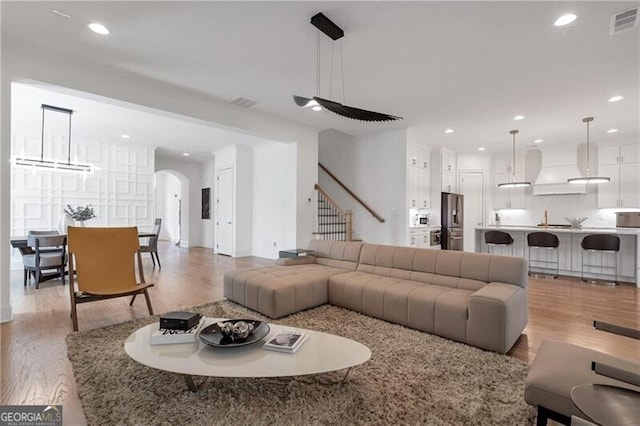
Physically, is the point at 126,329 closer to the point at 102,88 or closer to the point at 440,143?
the point at 102,88

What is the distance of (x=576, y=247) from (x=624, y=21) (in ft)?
14.8

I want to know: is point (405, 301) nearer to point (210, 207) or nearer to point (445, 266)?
point (445, 266)

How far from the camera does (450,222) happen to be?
7.63 m

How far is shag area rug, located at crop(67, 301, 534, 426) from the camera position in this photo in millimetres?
1684

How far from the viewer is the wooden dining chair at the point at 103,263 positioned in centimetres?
304

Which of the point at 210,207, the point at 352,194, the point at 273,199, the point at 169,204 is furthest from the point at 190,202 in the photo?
the point at 352,194

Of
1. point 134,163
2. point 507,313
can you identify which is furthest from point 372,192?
point 134,163

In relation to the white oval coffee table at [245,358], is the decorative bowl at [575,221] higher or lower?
higher

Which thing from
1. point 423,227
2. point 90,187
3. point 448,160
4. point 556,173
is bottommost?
point 423,227

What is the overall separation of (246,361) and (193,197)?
30.6 ft

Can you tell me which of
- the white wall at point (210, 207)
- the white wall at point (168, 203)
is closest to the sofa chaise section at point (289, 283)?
the white wall at point (210, 207)

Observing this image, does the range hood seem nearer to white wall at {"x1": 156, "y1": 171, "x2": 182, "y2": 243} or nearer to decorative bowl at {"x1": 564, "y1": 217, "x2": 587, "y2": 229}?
decorative bowl at {"x1": 564, "y1": 217, "x2": 587, "y2": 229}

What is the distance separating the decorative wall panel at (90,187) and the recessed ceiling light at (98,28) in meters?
4.81

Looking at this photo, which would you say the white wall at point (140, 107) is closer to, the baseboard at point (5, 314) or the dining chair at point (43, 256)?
the baseboard at point (5, 314)
